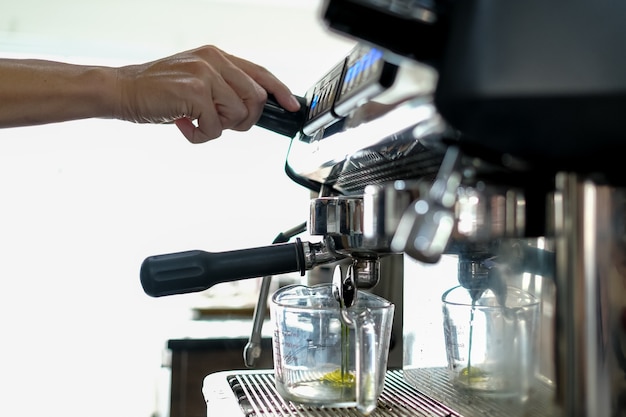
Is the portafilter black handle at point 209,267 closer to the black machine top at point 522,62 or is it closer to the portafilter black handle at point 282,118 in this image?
the portafilter black handle at point 282,118

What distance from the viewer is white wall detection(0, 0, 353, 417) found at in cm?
224

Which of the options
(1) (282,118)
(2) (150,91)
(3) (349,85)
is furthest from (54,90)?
(3) (349,85)

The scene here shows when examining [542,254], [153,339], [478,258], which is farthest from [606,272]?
[153,339]

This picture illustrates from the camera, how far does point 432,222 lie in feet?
0.93

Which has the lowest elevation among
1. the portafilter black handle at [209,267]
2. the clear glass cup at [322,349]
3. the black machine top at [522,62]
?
the clear glass cup at [322,349]

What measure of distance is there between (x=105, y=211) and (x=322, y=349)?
6.38 ft

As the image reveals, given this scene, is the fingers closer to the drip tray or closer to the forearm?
the forearm

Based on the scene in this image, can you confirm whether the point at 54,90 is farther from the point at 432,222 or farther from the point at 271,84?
the point at 432,222

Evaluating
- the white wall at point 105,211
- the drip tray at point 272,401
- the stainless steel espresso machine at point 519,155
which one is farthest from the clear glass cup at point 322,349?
the white wall at point 105,211

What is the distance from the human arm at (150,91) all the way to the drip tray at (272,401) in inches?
9.0

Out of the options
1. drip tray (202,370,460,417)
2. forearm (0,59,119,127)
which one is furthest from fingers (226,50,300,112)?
drip tray (202,370,460,417)

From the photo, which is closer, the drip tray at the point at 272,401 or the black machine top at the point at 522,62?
the black machine top at the point at 522,62

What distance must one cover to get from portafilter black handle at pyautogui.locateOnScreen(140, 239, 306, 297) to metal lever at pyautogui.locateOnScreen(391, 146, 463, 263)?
0.65 feet

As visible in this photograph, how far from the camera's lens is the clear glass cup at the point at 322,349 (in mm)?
501
